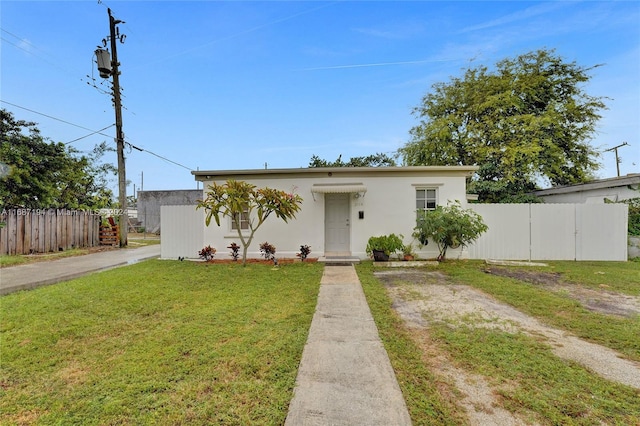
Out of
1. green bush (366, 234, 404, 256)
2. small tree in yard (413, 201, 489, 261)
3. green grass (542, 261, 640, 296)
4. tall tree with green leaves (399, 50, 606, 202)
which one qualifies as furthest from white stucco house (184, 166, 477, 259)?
tall tree with green leaves (399, 50, 606, 202)

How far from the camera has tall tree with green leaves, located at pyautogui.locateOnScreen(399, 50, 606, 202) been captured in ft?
53.9

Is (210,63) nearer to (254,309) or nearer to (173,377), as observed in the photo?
(254,309)

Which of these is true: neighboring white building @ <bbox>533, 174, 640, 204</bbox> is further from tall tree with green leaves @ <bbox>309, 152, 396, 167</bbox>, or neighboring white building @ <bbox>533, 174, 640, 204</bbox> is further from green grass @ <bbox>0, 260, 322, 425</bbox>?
tall tree with green leaves @ <bbox>309, 152, 396, 167</bbox>

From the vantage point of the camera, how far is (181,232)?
34.7ft

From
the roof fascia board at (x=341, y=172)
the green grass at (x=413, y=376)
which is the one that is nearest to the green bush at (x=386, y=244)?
the roof fascia board at (x=341, y=172)

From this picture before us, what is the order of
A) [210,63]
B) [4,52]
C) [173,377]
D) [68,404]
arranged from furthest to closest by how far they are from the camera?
[210,63], [4,52], [173,377], [68,404]

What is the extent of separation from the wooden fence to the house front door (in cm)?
1210

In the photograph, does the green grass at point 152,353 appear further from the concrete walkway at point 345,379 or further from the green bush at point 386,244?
the green bush at point 386,244

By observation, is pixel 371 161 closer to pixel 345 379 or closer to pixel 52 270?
pixel 52 270

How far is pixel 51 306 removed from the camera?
501cm

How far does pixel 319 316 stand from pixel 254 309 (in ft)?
3.80

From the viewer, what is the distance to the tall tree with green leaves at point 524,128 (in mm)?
16438

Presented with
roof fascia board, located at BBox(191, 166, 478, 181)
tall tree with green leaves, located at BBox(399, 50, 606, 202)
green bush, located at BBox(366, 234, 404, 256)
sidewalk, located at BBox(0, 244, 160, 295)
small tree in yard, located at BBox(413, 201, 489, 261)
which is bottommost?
sidewalk, located at BBox(0, 244, 160, 295)

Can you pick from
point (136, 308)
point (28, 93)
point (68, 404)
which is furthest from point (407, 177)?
point (28, 93)
